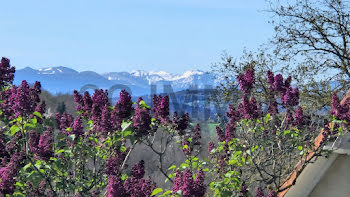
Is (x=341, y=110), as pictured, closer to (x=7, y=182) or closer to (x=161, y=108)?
(x=161, y=108)

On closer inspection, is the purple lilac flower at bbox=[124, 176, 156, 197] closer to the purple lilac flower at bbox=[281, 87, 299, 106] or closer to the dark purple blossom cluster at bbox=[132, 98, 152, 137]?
the dark purple blossom cluster at bbox=[132, 98, 152, 137]

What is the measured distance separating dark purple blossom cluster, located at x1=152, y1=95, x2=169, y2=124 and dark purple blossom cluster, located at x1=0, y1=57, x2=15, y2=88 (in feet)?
8.06

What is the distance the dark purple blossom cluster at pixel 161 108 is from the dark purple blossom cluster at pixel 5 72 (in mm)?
2458

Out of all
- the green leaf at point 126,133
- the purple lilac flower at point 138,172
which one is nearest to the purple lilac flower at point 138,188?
the purple lilac flower at point 138,172

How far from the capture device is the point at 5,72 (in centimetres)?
677

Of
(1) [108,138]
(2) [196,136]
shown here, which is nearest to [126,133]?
(1) [108,138]

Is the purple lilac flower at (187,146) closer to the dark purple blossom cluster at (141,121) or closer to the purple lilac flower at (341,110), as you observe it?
the dark purple blossom cluster at (141,121)

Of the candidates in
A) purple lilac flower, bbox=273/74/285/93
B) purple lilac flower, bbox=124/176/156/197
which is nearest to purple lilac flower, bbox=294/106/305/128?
purple lilac flower, bbox=273/74/285/93

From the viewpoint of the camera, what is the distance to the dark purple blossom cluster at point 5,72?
6746 mm

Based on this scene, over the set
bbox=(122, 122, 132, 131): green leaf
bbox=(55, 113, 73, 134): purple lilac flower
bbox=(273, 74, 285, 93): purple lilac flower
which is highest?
bbox=(273, 74, 285, 93): purple lilac flower

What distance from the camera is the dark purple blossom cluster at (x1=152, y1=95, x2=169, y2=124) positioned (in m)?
5.45

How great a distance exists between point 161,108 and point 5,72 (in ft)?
8.85

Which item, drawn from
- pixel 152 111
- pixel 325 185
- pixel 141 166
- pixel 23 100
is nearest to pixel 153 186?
pixel 141 166

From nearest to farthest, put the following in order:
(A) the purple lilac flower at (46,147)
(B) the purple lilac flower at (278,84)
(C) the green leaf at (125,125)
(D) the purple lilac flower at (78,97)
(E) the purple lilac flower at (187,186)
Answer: (E) the purple lilac flower at (187,186) → (C) the green leaf at (125,125) → (A) the purple lilac flower at (46,147) → (D) the purple lilac flower at (78,97) → (B) the purple lilac flower at (278,84)
